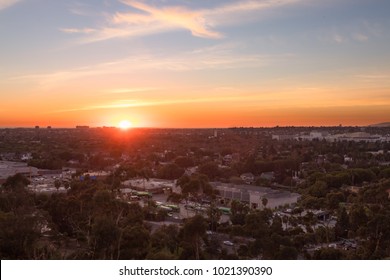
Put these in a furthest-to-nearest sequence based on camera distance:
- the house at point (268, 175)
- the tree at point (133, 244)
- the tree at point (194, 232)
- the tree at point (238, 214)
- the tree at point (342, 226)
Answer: the house at point (268, 175) → the tree at point (238, 214) → the tree at point (342, 226) → the tree at point (194, 232) → the tree at point (133, 244)

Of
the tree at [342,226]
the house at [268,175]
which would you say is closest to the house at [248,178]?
the house at [268,175]

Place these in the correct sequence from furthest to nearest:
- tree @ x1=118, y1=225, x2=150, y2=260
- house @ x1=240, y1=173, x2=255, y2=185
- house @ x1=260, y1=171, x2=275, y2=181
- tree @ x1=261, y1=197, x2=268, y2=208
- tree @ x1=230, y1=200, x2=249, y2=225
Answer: house @ x1=260, y1=171, x2=275, y2=181, house @ x1=240, y1=173, x2=255, y2=185, tree @ x1=261, y1=197, x2=268, y2=208, tree @ x1=230, y1=200, x2=249, y2=225, tree @ x1=118, y1=225, x2=150, y2=260

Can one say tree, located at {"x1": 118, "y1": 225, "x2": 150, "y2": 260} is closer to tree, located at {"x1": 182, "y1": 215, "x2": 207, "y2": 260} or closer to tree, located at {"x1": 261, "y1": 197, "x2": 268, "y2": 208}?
tree, located at {"x1": 182, "y1": 215, "x2": 207, "y2": 260}

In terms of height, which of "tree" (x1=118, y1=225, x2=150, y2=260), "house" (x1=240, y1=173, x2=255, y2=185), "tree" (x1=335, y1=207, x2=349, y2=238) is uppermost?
"tree" (x1=118, y1=225, x2=150, y2=260)

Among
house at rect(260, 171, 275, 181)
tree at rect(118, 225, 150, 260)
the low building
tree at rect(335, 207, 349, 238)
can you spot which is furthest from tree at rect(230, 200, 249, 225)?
house at rect(260, 171, 275, 181)

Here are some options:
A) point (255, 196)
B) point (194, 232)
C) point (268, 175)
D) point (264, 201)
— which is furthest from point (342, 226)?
point (268, 175)

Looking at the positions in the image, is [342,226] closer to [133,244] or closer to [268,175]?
[133,244]

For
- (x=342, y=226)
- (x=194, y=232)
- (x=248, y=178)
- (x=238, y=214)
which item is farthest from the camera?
(x=248, y=178)

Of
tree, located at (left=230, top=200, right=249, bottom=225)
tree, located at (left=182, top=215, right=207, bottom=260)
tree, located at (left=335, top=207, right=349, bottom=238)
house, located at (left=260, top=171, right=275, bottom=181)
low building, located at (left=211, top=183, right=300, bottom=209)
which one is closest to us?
tree, located at (left=182, top=215, right=207, bottom=260)

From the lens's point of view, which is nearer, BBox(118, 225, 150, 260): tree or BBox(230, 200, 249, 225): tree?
BBox(118, 225, 150, 260): tree

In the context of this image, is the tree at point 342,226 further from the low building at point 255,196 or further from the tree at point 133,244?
the tree at point 133,244
